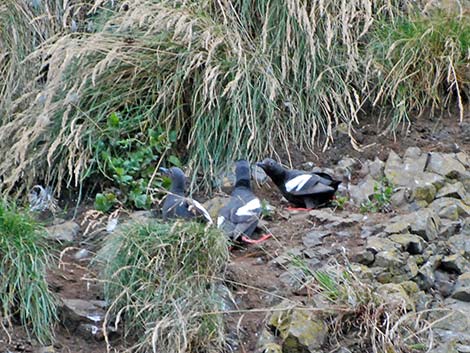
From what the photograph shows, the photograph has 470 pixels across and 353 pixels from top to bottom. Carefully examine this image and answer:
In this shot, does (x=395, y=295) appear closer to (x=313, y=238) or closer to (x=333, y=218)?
(x=313, y=238)

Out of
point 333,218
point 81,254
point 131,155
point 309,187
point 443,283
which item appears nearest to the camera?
point 443,283

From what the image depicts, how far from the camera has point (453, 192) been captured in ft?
19.5

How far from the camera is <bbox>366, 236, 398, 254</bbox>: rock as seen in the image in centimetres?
529

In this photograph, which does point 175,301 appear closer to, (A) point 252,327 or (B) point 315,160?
(A) point 252,327

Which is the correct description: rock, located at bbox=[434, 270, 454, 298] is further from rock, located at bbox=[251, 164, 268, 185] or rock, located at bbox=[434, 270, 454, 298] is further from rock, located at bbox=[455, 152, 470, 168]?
rock, located at bbox=[251, 164, 268, 185]

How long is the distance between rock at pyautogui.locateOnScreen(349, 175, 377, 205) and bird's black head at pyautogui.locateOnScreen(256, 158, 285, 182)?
0.40 m

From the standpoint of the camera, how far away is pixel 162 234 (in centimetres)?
502

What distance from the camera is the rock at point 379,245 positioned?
17.3 feet

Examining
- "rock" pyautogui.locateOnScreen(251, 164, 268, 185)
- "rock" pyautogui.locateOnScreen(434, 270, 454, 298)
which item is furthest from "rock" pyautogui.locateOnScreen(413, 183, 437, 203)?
"rock" pyautogui.locateOnScreen(251, 164, 268, 185)

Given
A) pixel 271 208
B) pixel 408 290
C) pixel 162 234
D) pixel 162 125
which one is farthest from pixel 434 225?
pixel 162 125

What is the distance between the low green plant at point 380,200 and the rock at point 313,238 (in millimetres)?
424

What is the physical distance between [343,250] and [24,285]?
1.51m

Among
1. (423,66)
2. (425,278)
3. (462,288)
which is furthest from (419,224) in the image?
(423,66)

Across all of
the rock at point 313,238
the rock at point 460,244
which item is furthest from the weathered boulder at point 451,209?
the rock at point 313,238
